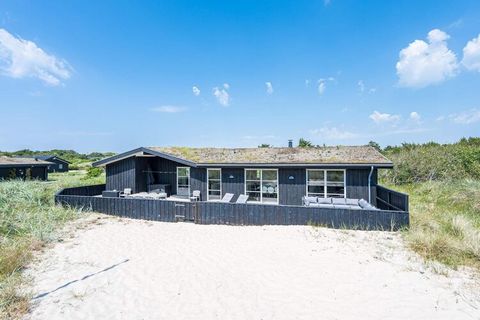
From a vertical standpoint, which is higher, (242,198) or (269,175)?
(269,175)

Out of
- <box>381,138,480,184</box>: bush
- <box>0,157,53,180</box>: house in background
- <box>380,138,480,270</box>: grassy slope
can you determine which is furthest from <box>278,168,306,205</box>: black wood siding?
<box>0,157,53,180</box>: house in background

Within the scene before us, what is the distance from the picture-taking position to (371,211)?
31.4 ft

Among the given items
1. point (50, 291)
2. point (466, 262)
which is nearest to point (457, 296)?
point (466, 262)

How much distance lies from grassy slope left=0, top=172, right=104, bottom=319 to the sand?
1.15 feet

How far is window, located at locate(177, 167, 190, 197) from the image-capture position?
16719 mm

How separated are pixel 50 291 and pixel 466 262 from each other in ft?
34.1

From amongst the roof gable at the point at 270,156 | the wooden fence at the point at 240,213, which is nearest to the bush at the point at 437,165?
the roof gable at the point at 270,156

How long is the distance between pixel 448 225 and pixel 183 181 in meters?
14.0

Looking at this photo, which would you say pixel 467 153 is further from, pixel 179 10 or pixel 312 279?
pixel 179 10

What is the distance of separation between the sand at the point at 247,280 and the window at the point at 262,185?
530 cm

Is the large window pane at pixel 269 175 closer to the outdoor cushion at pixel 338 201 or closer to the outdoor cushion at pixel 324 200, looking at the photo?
the outdoor cushion at pixel 324 200

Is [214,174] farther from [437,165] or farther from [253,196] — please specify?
[437,165]

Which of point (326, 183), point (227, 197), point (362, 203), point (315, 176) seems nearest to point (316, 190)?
point (326, 183)

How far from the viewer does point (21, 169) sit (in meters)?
28.7
